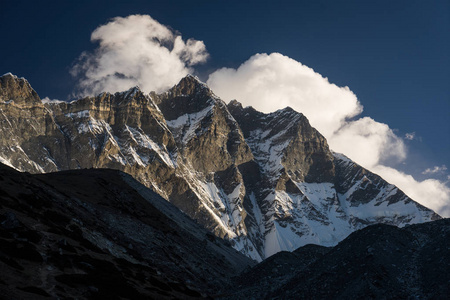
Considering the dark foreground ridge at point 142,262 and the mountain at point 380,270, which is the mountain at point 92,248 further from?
the mountain at point 380,270

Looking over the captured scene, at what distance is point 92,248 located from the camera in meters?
61.3

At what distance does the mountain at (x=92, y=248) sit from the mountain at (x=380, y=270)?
610 inches

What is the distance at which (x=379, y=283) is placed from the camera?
49000 mm

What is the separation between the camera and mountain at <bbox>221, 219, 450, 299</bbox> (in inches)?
1879

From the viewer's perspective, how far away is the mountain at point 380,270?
4772 centimetres

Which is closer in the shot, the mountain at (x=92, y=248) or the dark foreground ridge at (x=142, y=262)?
the mountain at (x=92, y=248)

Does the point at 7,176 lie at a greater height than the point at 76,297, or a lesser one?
greater

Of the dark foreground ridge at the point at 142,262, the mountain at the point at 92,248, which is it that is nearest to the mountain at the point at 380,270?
the dark foreground ridge at the point at 142,262

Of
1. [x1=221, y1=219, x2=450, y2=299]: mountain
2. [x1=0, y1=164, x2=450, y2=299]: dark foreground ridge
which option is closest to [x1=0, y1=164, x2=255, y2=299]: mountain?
[x1=0, y1=164, x2=450, y2=299]: dark foreground ridge

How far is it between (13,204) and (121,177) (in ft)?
266

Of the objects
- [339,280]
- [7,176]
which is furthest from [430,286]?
[7,176]

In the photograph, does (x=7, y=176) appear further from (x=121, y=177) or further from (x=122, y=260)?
(x=121, y=177)

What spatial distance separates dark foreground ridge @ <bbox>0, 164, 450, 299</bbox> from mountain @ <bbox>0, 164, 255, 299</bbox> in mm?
181

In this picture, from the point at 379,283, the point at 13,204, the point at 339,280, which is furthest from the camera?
the point at 13,204
